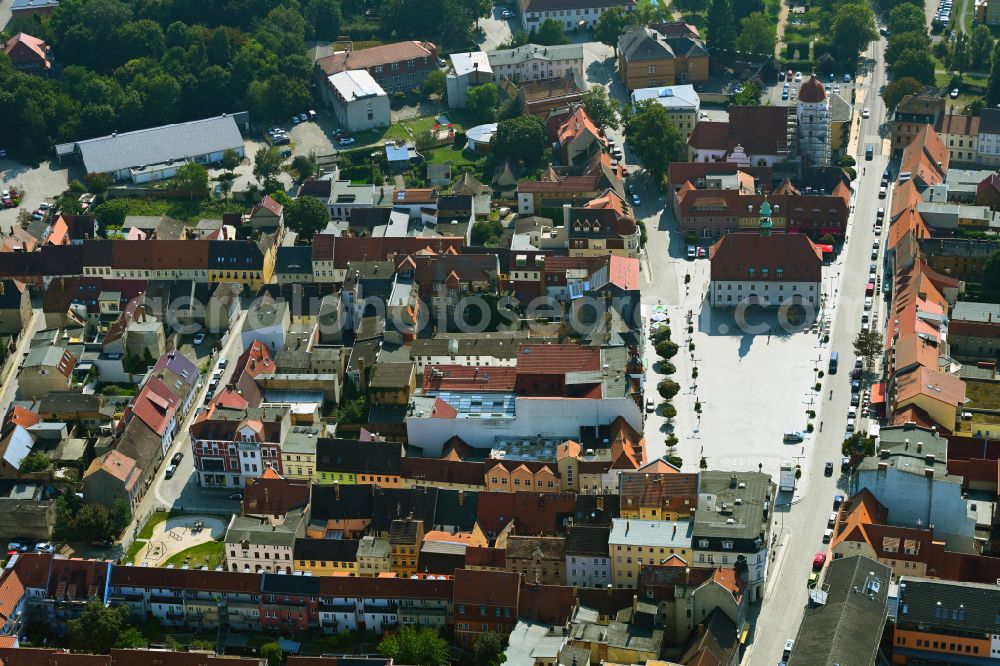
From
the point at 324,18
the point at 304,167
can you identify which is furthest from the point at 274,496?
the point at 324,18

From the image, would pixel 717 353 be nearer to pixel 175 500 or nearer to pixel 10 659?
pixel 175 500

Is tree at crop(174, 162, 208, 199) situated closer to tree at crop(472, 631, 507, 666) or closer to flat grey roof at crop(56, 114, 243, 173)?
flat grey roof at crop(56, 114, 243, 173)

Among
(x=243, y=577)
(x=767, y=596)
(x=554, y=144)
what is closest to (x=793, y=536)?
(x=767, y=596)

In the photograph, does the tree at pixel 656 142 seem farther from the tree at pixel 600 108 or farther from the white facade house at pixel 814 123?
the white facade house at pixel 814 123

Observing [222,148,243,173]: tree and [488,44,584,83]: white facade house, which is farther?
[488,44,584,83]: white facade house

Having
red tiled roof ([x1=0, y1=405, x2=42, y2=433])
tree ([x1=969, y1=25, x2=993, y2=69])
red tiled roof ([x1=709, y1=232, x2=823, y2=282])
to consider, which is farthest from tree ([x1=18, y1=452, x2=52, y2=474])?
Answer: tree ([x1=969, y1=25, x2=993, y2=69])

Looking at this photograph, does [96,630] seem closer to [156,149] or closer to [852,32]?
[156,149]
